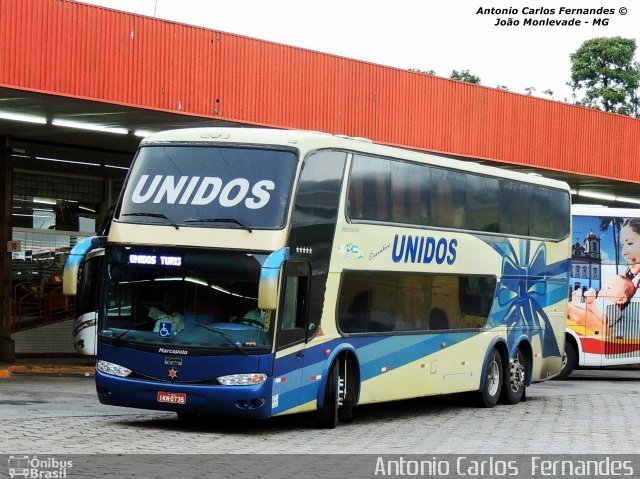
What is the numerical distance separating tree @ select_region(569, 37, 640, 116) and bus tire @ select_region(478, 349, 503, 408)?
192 ft

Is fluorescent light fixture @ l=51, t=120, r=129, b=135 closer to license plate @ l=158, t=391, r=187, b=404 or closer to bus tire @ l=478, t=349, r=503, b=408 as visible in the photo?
bus tire @ l=478, t=349, r=503, b=408

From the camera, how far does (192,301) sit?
49.9ft

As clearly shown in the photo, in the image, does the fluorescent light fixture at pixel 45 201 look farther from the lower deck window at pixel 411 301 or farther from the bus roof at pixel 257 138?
the bus roof at pixel 257 138

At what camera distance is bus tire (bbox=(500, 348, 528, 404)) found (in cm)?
2200

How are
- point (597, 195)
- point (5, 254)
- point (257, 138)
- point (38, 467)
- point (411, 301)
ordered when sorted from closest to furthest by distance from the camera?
1. point (38, 467)
2. point (257, 138)
3. point (411, 301)
4. point (5, 254)
5. point (597, 195)

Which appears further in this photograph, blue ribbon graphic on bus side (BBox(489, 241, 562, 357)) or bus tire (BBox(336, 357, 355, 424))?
blue ribbon graphic on bus side (BBox(489, 241, 562, 357))

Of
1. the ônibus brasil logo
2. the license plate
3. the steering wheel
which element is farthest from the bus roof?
the ônibus brasil logo

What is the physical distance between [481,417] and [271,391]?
5.25m

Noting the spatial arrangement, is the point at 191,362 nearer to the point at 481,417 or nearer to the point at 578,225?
the point at 481,417

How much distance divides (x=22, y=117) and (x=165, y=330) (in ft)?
35.1

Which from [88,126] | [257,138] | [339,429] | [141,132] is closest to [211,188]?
[257,138]

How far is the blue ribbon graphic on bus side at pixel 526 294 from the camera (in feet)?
70.9

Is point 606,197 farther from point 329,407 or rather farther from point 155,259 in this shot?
point 155,259

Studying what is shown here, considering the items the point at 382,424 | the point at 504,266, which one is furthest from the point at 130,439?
the point at 504,266
